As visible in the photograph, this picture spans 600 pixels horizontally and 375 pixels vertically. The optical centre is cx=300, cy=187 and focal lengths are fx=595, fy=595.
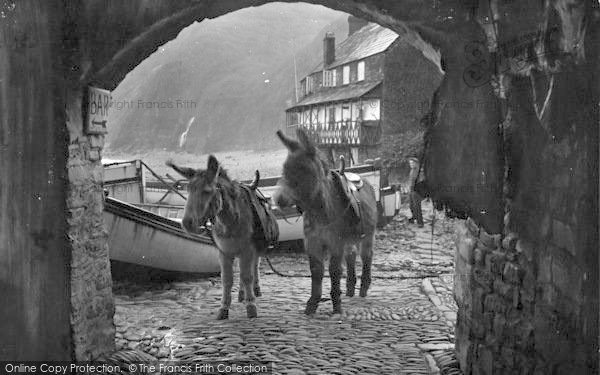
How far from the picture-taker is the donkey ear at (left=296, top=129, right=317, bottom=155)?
267 inches

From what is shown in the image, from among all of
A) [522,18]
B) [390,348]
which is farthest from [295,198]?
[522,18]

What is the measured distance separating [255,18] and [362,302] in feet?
274

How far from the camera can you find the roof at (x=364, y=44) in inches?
1145

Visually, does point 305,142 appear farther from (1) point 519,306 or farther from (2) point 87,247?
(1) point 519,306

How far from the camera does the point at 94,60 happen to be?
15.9ft

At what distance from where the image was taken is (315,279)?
24.4 feet

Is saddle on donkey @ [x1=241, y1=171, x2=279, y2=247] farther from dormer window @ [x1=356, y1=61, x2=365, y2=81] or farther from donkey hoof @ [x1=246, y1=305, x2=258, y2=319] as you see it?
dormer window @ [x1=356, y1=61, x2=365, y2=81]

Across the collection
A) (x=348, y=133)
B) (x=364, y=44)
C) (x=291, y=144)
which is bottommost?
(x=291, y=144)

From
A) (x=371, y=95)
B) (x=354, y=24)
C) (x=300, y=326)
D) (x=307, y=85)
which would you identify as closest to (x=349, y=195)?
(x=300, y=326)

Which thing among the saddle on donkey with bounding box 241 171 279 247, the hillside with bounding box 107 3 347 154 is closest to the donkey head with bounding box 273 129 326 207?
the saddle on donkey with bounding box 241 171 279 247

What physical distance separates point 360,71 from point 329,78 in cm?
Result: 408

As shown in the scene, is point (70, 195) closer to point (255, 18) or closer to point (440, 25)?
point (440, 25)

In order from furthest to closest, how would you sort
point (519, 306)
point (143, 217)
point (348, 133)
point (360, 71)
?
point (360, 71)
point (348, 133)
point (143, 217)
point (519, 306)

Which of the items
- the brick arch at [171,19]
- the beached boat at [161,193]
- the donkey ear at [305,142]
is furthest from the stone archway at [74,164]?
the beached boat at [161,193]
